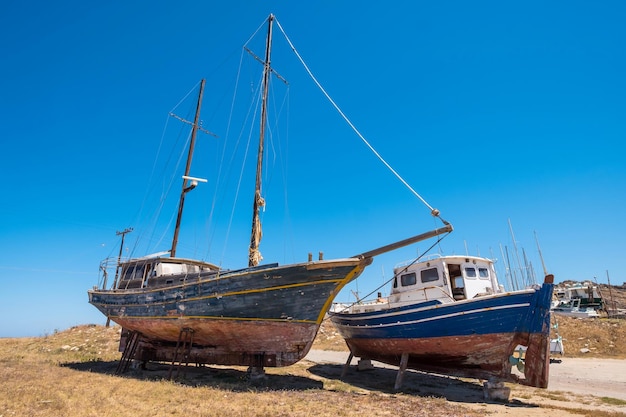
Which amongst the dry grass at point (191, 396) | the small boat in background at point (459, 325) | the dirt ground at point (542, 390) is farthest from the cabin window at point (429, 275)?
the dry grass at point (191, 396)

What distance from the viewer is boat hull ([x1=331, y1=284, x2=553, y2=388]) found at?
37.7ft

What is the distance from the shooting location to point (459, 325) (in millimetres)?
12336

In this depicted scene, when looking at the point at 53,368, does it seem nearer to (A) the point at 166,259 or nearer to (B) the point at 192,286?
(A) the point at 166,259

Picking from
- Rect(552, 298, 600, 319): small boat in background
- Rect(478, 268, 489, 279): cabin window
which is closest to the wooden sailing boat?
Rect(478, 268, 489, 279): cabin window

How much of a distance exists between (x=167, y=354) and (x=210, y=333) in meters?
3.60

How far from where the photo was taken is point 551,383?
14.9m

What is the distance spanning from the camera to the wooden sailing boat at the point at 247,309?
12625mm

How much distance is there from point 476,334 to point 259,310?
24.5 ft

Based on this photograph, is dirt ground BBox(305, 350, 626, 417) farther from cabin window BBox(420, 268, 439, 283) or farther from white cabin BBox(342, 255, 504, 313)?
cabin window BBox(420, 268, 439, 283)

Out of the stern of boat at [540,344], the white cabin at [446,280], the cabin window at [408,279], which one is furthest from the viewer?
the cabin window at [408,279]

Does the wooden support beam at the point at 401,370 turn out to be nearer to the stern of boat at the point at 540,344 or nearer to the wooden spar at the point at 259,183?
the stern of boat at the point at 540,344

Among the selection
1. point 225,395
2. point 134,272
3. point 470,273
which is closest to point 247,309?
point 225,395

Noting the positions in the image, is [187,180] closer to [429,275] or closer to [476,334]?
[429,275]

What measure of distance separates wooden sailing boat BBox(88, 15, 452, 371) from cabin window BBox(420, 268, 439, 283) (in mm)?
4254
